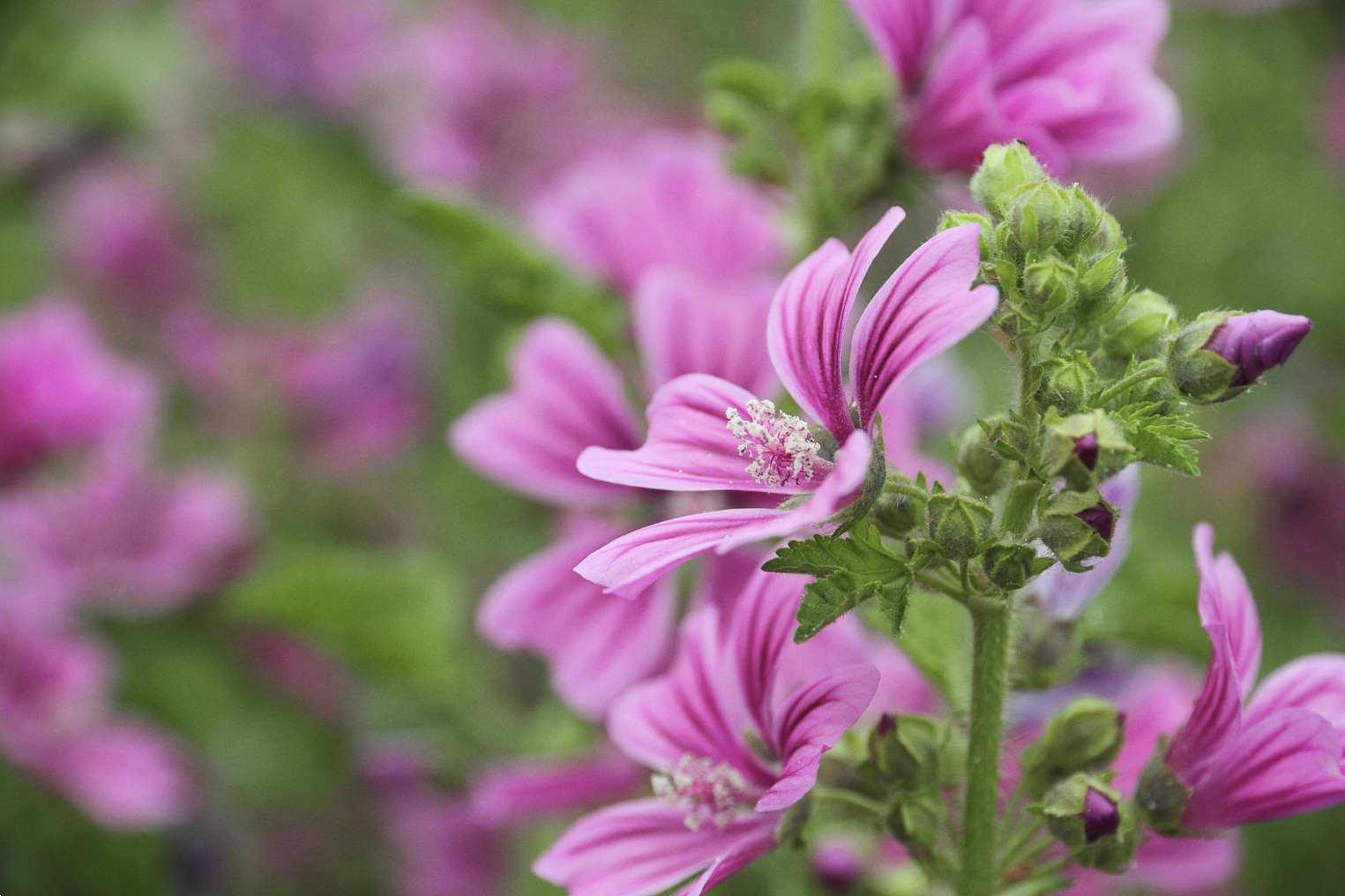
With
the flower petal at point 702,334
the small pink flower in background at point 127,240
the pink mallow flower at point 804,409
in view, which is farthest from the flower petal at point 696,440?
the small pink flower in background at point 127,240

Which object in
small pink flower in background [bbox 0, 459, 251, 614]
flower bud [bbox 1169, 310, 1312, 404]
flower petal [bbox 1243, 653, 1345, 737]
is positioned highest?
small pink flower in background [bbox 0, 459, 251, 614]

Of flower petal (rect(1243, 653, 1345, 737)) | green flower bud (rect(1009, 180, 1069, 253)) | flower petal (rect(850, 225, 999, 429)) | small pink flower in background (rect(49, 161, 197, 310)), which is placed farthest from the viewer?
small pink flower in background (rect(49, 161, 197, 310))

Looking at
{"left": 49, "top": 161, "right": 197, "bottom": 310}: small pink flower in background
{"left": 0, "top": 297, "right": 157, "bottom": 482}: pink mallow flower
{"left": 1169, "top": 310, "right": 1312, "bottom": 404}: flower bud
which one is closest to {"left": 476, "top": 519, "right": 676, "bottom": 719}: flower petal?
{"left": 1169, "top": 310, "right": 1312, "bottom": 404}: flower bud

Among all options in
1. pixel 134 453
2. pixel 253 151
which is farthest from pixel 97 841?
pixel 253 151

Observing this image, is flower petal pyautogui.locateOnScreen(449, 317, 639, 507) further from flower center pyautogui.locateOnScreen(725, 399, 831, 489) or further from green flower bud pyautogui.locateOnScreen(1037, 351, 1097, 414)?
green flower bud pyautogui.locateOnScreen(1037, 351, 1097, 414)

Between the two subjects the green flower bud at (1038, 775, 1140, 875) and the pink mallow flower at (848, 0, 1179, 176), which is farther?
the pink mallow flower at (848, 0, 1179, 176)

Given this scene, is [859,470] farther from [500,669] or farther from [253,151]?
[253,151]
